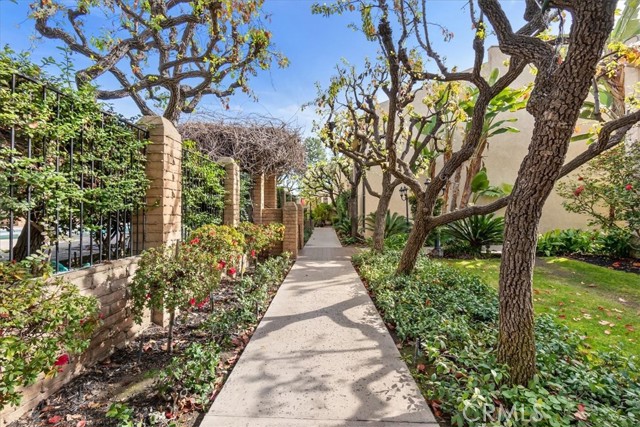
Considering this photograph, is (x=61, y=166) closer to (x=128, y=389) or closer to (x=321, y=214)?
(x=128, y=389)

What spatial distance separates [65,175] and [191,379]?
211 centimetres

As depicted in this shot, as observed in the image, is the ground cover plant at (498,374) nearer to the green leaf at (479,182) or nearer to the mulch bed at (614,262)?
the mulch bed at (614,262)

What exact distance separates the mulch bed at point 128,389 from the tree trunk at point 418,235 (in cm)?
335

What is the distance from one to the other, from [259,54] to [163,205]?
3645mm

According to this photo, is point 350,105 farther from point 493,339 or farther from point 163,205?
point 493,339

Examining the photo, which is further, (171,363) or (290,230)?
(290,230)

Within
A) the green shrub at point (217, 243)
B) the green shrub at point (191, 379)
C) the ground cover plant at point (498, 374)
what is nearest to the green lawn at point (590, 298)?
the ground cover plant at point (498, 374)

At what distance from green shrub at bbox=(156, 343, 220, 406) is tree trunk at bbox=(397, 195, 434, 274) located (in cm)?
409

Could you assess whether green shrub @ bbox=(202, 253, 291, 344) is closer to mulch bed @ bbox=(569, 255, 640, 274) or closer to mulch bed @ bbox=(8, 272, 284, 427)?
mulch bed @ bbox=(8, 272, 284, 427)

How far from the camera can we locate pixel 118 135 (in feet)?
10.9

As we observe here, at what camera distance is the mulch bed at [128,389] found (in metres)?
2.17

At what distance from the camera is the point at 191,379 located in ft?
7.91

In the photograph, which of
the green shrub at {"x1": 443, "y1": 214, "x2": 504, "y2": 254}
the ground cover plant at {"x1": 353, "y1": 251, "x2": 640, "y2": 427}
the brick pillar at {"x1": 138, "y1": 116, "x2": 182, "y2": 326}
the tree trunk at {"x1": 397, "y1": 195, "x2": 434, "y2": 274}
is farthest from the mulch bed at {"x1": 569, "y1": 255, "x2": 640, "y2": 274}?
the brick pillar at {"x1": 138, "y1": 116, "x2": 182, "y2": 326}

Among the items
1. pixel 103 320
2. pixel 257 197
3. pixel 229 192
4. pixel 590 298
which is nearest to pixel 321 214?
pixel 257 197
